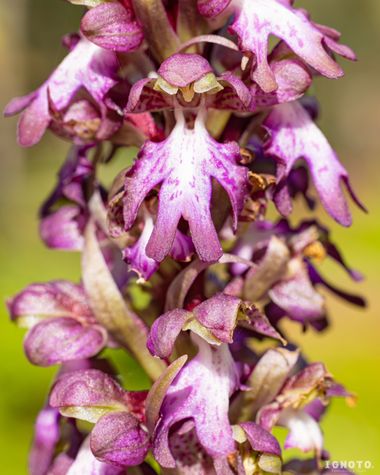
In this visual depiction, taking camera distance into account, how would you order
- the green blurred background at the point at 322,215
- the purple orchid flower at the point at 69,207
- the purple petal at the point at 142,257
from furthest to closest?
1. the green blurred background at the point at 322,215
2. the purple orchid flower at the point at 69,207
3. the purple petal at the point at 142,257

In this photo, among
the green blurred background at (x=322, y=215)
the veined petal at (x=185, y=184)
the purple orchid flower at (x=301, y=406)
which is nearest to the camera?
the veined petal at (x=185, y=184)

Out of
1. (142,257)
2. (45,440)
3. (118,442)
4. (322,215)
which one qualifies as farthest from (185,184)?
(322,215)

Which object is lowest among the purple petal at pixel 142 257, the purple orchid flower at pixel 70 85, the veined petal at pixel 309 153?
the purple petal at pixel 142 257

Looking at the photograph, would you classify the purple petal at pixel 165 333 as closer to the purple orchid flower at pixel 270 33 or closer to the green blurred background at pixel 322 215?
the purple orchid flower at pixel 270 33

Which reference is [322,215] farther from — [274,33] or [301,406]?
[274,33]

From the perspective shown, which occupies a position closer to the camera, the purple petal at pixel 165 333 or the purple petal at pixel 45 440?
the purple petal at pixel 165 333

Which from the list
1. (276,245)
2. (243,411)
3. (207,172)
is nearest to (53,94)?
(207,172)

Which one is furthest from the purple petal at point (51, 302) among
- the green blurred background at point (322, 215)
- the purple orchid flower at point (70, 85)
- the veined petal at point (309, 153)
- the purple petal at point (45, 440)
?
the green blurred background at point (322, 215)
